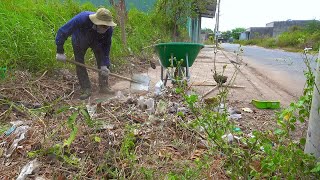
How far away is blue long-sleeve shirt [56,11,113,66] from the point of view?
451 cm

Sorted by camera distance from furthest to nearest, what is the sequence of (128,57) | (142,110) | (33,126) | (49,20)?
(128,57), (49,20), (142,110), (33,126)

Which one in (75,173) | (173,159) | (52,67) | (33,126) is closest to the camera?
(75,173)

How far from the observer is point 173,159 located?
2.30m

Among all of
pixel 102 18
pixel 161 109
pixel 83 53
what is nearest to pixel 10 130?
pixel 161 109

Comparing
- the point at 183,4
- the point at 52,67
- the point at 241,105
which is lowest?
the point at 241,105

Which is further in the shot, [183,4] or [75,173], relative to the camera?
[183,4]

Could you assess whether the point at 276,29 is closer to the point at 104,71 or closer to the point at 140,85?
the point at 140,85

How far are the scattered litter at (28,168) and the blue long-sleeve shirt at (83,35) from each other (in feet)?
8.79

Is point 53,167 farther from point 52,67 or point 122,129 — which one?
point 52,67

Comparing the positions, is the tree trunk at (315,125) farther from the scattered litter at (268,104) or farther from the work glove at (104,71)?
the work glove at (104,71)

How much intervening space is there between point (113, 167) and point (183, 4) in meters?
12.0

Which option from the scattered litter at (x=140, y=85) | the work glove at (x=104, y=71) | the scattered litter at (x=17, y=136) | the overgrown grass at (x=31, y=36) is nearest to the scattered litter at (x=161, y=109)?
the scattered litter at (x=17, y=136)

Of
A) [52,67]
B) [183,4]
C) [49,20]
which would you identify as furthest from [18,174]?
[183,4]

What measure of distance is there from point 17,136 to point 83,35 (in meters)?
2.48
